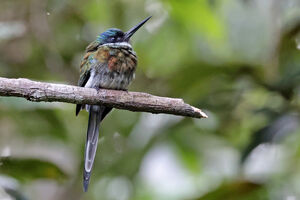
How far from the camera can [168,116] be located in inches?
131

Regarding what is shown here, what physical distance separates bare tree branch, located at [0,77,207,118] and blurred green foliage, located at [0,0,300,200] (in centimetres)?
60

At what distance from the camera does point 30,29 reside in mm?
3662

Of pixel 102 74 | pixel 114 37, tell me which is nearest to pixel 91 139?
pixel 102 74

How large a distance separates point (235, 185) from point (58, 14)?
1718mm

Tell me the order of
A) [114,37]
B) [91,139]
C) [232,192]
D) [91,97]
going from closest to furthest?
[91,97], [232,192], [91,139], [114,37]

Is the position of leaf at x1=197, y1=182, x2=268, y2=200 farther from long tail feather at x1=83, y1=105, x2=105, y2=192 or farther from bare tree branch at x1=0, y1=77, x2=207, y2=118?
bare tree branch at x1=0, y1=77, x2=207, y2=118

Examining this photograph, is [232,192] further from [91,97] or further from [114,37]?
[114,37]

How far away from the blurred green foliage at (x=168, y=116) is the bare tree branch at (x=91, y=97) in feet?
1.97

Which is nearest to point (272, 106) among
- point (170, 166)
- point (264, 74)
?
point (264, 74)

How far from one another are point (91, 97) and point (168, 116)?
3.95 ft

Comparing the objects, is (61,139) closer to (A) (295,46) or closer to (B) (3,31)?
(B) (3,31)

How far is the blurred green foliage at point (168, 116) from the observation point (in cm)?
288

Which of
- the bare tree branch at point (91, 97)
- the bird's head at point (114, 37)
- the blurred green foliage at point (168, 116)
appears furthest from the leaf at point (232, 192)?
the bird's head at point (114, 37)

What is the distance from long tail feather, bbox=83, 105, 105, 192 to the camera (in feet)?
8.90
